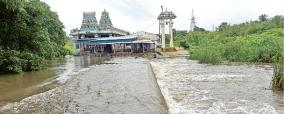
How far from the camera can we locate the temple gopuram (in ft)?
201

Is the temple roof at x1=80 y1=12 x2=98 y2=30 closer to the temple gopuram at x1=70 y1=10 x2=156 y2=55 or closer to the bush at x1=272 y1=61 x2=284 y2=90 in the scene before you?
the temple gopuram at x1=70 y1=10 x2=156 y2=55

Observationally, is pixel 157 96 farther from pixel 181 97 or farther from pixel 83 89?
pixel 83 89

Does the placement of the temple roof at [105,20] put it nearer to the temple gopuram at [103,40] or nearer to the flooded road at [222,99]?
the temple gopuram at [103,40]

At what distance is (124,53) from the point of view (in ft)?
189

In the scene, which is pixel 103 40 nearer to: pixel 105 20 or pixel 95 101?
pixel 105 20

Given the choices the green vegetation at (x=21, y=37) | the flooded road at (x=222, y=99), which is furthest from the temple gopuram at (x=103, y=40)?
the flooded road at (x=222, y=99)

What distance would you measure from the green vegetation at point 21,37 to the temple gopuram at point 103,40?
37001 mm

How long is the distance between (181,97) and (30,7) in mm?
11833

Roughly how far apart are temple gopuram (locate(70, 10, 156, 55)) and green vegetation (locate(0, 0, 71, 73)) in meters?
37.0

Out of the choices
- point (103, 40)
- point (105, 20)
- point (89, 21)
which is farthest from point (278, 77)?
point (105, 20)

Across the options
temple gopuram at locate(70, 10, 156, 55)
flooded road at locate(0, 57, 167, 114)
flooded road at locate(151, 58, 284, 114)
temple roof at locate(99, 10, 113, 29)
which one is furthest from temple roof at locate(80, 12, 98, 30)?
flooded road at locate(0, 57, 167, 114)

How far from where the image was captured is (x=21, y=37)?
828 inches

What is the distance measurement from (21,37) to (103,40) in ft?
135

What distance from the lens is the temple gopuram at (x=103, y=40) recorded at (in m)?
61.3
